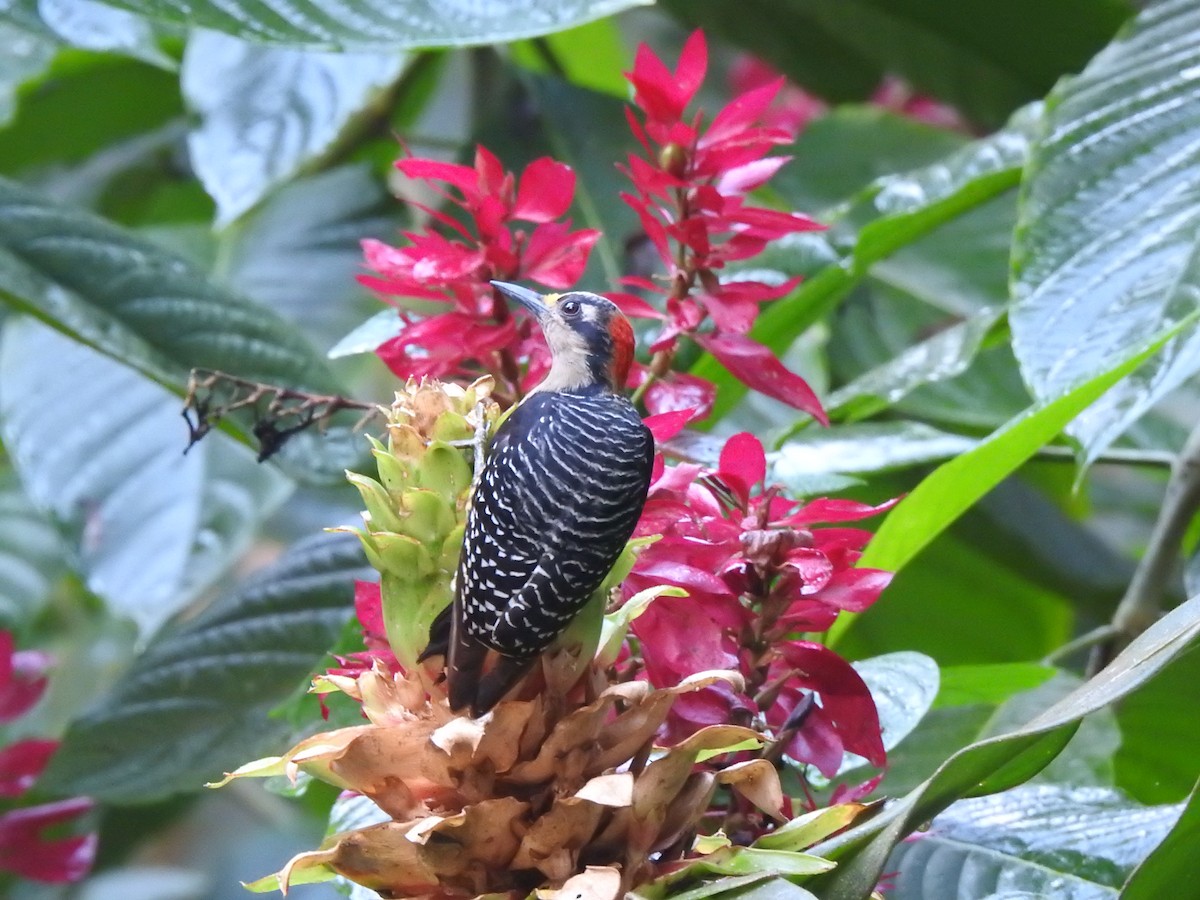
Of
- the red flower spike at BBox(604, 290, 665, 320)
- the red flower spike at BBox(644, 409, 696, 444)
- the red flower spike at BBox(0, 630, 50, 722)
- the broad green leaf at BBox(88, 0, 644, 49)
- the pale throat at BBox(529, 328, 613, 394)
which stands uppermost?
the broad green leaf at BBox(88, 0, 644, 49)

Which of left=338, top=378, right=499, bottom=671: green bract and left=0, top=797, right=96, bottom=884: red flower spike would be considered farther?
left=0, top=797, right=96, bottom=884: red flower spike

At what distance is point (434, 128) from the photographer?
2.39 metres

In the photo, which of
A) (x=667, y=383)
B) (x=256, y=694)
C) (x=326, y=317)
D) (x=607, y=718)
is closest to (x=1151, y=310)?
(x=667, y=383)

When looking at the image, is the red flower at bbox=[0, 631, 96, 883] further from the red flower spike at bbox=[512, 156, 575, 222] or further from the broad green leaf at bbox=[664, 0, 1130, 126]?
the broad green leaf at bbox=[664, 0, 1130, 126]

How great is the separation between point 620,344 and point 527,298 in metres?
0.05

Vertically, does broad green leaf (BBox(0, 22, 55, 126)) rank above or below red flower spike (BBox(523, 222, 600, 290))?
below

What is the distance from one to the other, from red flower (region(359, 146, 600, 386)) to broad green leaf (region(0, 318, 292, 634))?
47cm

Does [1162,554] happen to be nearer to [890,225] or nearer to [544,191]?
[890,225]

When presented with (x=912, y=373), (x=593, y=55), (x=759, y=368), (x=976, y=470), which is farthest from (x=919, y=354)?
(x=593, y=55)

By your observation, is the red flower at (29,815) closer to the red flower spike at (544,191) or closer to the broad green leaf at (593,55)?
the red flower spike at (544,191)

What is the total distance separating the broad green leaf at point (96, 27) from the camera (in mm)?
980

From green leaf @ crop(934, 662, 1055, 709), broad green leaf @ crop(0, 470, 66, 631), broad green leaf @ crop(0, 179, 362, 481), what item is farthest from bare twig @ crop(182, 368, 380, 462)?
broad green leaf @ crop(0, 470, 66, 631)

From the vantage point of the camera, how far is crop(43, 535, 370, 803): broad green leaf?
37.5 inches

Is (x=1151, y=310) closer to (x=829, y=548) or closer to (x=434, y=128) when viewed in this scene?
(x=829, y=548)
